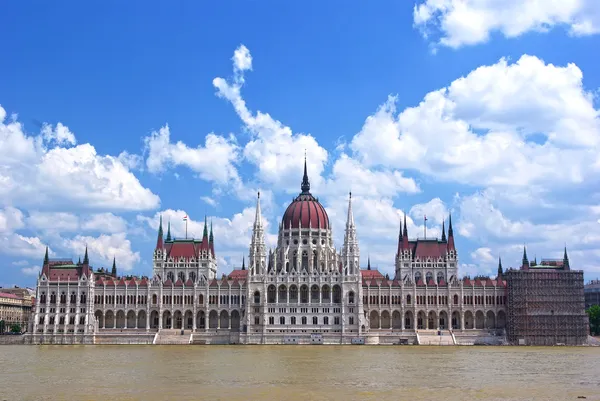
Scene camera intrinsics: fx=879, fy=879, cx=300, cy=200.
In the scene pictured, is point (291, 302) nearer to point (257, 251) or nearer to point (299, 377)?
point (257, 251)

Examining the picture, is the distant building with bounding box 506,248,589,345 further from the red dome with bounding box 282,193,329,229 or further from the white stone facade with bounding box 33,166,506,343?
the red dome with bounding box 282,193,329,229

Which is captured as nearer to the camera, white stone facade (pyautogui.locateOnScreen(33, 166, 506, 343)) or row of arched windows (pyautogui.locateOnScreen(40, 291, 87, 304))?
white stone facade (pyautogui.locateOnScreen(33, 166, 506, 343))

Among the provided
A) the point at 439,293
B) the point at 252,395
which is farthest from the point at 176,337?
the point at 252,395

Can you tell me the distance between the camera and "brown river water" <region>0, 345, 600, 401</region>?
190ft

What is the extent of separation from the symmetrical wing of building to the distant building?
1.69 feet

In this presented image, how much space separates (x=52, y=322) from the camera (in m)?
154

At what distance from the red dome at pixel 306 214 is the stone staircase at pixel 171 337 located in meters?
29.4

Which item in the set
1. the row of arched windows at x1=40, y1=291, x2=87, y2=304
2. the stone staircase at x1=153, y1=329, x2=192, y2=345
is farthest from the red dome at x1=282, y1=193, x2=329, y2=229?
the row of arched windows at x1=40, y1=291, x2=87, y2=304

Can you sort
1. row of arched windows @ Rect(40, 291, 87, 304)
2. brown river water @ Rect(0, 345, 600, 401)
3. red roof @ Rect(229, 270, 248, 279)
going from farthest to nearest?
1. red roof @ Rect(229, 270, 248, 279)
2. row of arched windows @ Rect(40, 291, 87, 304)
3. brown river water @ Rect(0, 345, 600, 401)

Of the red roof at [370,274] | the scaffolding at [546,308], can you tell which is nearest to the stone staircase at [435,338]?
the scaffolding at [546,308]

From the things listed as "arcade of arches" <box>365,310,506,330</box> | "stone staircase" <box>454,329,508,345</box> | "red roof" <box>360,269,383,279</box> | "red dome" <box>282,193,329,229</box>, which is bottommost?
"stone staircase" <box>454,329,508,345</box>

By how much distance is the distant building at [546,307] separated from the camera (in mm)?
143125

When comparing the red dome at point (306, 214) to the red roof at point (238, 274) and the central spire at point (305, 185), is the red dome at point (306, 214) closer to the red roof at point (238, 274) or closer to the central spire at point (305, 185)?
the central spire at point (305, 185)

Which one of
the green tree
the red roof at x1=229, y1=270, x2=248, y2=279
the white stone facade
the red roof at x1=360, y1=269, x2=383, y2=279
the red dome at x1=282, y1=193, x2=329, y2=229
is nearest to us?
the white stone facade
